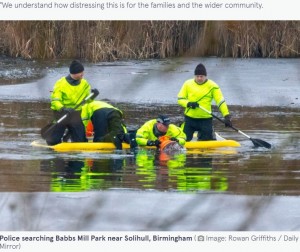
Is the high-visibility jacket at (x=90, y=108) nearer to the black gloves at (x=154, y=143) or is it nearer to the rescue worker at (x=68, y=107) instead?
the rescue worker at (x=68, y=107)

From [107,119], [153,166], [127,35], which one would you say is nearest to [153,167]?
[153,166]

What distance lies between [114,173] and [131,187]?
1208mm

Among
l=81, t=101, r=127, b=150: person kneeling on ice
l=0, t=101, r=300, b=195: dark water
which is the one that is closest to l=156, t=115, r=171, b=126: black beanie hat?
l=0, t=101, r=300, b=195: dark water

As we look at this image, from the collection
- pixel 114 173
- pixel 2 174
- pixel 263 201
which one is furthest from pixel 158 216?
pixel 114 173

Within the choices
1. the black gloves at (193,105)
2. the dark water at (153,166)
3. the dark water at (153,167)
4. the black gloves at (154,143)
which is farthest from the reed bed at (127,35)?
the black gloves at (193,105)

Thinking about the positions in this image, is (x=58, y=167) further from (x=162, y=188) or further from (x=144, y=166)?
(x=162, y=188)

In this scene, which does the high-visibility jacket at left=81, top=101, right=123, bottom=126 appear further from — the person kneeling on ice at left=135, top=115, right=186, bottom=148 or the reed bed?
the reed bed

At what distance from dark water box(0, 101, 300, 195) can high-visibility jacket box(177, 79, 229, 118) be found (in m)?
0.63

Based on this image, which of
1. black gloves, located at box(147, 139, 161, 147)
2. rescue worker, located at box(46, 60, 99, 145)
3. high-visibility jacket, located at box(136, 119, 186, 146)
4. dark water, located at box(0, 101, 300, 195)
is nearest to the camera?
dark water, located at box(0, 101, 300, 195)

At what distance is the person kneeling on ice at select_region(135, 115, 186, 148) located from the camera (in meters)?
10.4

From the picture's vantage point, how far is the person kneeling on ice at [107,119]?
1055 centimetres

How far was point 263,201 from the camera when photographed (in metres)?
2.86

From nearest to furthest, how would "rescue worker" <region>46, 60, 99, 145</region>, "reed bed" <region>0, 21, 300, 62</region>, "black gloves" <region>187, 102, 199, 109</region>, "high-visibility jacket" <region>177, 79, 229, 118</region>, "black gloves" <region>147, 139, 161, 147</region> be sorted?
1. "reed bed" <region>0, 21, 300, 62</region>
2. "black gloves" <region>147, 139, 161, 147</region>
3. "rescue worker" <region>46, 60, 99, 145</region>
4. "black gloves" <region>187, 102, 199, 109</region>
5. "high-visibility jacket" <region>177, 79, 229, 118</region>

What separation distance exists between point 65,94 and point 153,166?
203 centimetres
